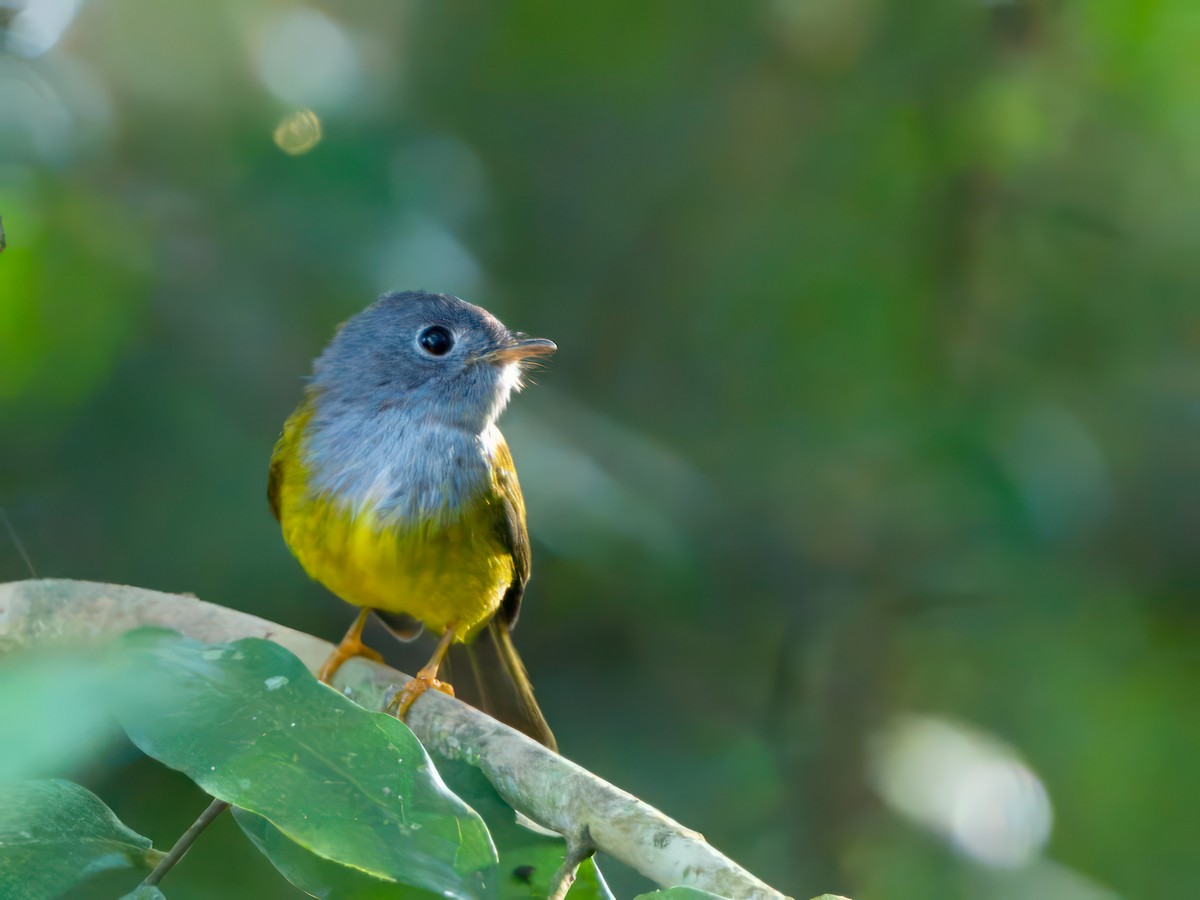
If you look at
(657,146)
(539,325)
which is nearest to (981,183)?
(657,146)

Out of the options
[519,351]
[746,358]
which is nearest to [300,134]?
[519,351]

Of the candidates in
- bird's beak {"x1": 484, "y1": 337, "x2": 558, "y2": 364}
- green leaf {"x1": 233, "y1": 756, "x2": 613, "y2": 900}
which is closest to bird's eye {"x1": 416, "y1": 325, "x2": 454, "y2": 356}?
bird's beak {"x1": 484, "y1": 337, "x2": 558, "y2": 364}

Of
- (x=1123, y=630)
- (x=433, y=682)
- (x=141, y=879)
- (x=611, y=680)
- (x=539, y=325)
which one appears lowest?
(x=141, y=879)

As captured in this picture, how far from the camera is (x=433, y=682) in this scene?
8.57 ft

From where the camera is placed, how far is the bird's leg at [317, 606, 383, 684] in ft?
8.53

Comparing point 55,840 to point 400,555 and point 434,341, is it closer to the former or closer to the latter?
point 400,555

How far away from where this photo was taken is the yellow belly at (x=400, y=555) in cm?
255

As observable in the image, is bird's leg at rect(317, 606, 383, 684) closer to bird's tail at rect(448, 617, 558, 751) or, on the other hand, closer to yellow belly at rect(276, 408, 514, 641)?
yellow belly at rect(276, 408, 514, 641)

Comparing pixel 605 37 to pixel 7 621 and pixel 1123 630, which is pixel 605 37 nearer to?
pixel 1123 630

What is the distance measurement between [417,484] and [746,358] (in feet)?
7.69

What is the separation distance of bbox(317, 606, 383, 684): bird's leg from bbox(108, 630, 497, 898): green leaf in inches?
38.0

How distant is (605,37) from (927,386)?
6.07ft

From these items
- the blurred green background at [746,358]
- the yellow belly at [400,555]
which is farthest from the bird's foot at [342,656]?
the blurred green background at [746,358]

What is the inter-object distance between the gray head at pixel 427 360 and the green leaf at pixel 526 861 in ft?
4.51
